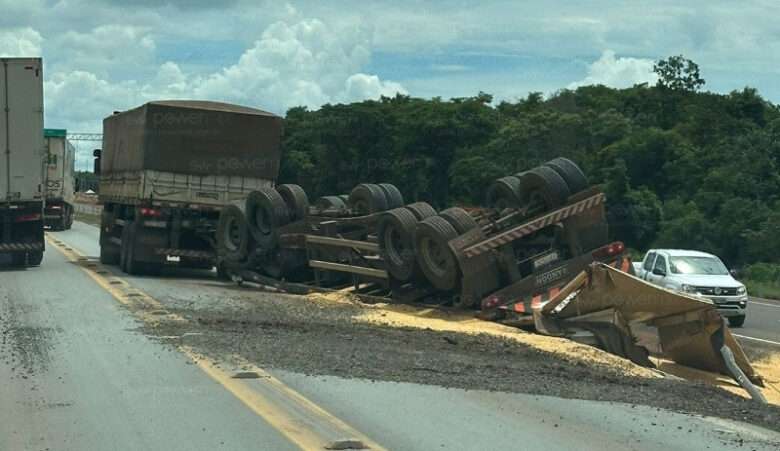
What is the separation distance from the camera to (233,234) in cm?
2183

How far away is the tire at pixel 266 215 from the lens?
2027cm

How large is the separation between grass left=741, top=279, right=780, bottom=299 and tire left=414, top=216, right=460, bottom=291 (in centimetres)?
1772

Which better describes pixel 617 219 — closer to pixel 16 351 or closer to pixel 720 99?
pixel 720 99

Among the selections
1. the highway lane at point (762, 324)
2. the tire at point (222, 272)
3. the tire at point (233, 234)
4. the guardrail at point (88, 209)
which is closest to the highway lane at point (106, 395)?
the tire at point (233, 234)

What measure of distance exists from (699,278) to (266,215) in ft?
28.9

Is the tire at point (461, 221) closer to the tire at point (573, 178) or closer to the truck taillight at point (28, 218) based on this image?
the tire at point (573, 178)

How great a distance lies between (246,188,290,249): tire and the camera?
66.5 feet

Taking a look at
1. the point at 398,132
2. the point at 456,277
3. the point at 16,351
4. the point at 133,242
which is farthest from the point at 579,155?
the point at 16,351

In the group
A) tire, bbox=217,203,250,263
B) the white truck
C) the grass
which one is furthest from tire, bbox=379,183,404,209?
the grass

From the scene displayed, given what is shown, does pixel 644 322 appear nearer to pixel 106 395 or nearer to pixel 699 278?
pixel 106 395

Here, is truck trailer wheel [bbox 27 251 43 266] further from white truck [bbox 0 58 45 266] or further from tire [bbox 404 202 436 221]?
tire [bbox 404 202 436 221]

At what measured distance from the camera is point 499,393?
369 inches

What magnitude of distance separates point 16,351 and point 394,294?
7.62 m

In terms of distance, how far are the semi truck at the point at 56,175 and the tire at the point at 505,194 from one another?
1066 inches
